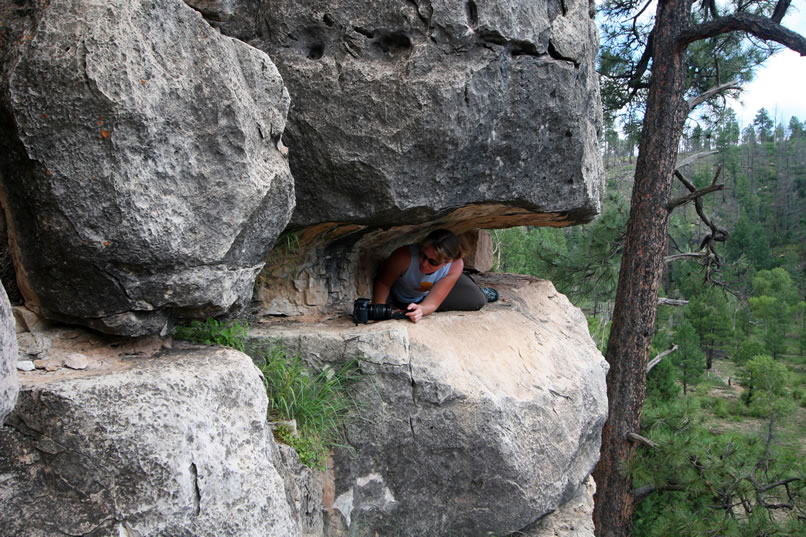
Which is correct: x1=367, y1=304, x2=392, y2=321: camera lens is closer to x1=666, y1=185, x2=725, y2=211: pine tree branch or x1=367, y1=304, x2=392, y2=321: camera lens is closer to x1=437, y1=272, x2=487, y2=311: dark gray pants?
x1=437, y1=272, x2=487, y2=311: dark gray pants

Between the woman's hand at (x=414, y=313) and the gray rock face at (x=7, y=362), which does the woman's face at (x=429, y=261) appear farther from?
the gray rock face at (x=7, y=362)

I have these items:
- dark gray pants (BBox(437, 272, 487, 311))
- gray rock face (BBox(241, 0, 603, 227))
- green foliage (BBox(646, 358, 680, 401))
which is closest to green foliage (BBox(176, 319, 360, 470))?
gray rock face (BBox(241, 0, 603, 227))

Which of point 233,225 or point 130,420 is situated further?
point 233,225

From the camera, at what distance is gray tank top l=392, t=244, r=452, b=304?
4.50m

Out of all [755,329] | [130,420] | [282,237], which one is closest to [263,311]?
[282,237]

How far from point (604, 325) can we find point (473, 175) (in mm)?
8151

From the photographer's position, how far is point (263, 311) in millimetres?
3893

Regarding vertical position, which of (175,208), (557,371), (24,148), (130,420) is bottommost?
(557,371)

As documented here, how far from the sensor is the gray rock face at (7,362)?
1.84 meters

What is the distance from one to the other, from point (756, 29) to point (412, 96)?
13.7 feet

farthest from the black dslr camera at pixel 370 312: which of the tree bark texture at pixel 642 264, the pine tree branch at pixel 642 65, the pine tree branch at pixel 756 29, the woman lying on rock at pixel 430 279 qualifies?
the pine tree branch at pixel 642 65

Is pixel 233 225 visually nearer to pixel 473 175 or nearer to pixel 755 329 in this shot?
pixel 473 175

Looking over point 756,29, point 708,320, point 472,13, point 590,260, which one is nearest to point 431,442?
point 472,13

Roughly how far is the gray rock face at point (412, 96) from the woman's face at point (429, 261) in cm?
46
